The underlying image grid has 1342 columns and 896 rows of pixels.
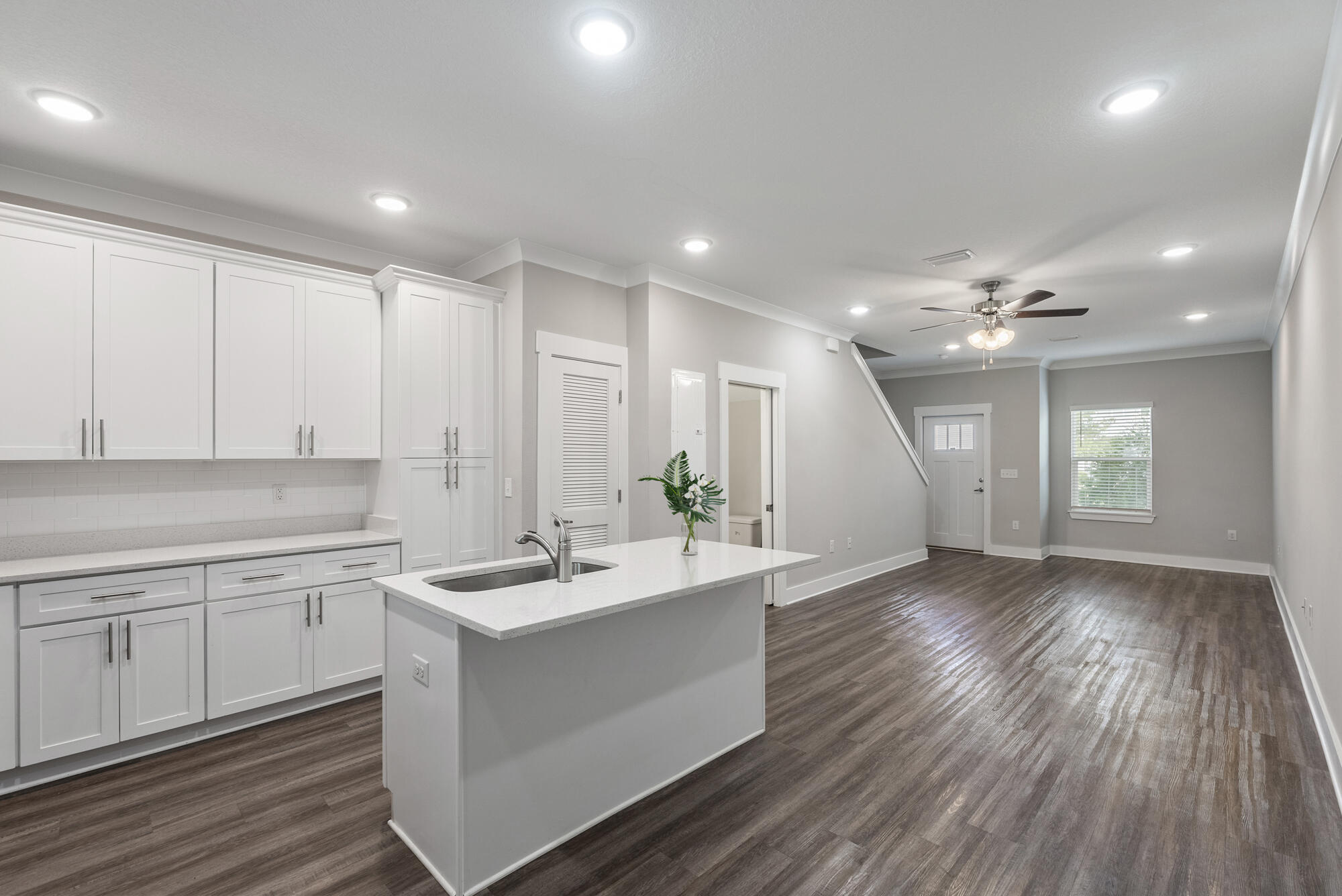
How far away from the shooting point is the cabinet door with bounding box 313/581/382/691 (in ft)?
10.8

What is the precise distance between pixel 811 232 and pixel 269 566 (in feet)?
11.6

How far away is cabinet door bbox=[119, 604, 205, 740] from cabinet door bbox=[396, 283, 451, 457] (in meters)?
1.31

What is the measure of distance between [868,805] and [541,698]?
1365 mm

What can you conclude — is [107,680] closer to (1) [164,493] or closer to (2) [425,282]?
(1) [164,493]

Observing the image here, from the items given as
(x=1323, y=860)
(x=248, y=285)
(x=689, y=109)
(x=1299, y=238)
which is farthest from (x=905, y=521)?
(x=248, y=285)

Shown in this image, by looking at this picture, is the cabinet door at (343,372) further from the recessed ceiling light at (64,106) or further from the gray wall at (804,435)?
the gray wall at (804,435)

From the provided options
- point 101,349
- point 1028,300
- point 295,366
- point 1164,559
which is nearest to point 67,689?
point 101,349

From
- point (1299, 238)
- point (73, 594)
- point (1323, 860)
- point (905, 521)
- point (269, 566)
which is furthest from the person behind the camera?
point (905, 521)

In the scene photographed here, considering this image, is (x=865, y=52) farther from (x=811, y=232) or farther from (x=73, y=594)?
(x=73, y=594)

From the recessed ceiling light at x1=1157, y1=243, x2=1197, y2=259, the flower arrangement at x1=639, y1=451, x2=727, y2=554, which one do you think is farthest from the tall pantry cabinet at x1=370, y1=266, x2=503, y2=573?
the recessed ceiling light at x1=1157, y1=243, x2=1197, y2=259

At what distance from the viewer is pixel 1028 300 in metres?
4.28

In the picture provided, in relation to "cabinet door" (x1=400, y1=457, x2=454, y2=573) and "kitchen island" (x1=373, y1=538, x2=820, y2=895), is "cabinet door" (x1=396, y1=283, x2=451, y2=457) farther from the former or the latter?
"kitchen island" (x1=373, y1=538, x2=820, y2=895)

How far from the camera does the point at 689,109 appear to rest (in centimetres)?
239

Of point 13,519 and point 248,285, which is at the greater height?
point 248,285
